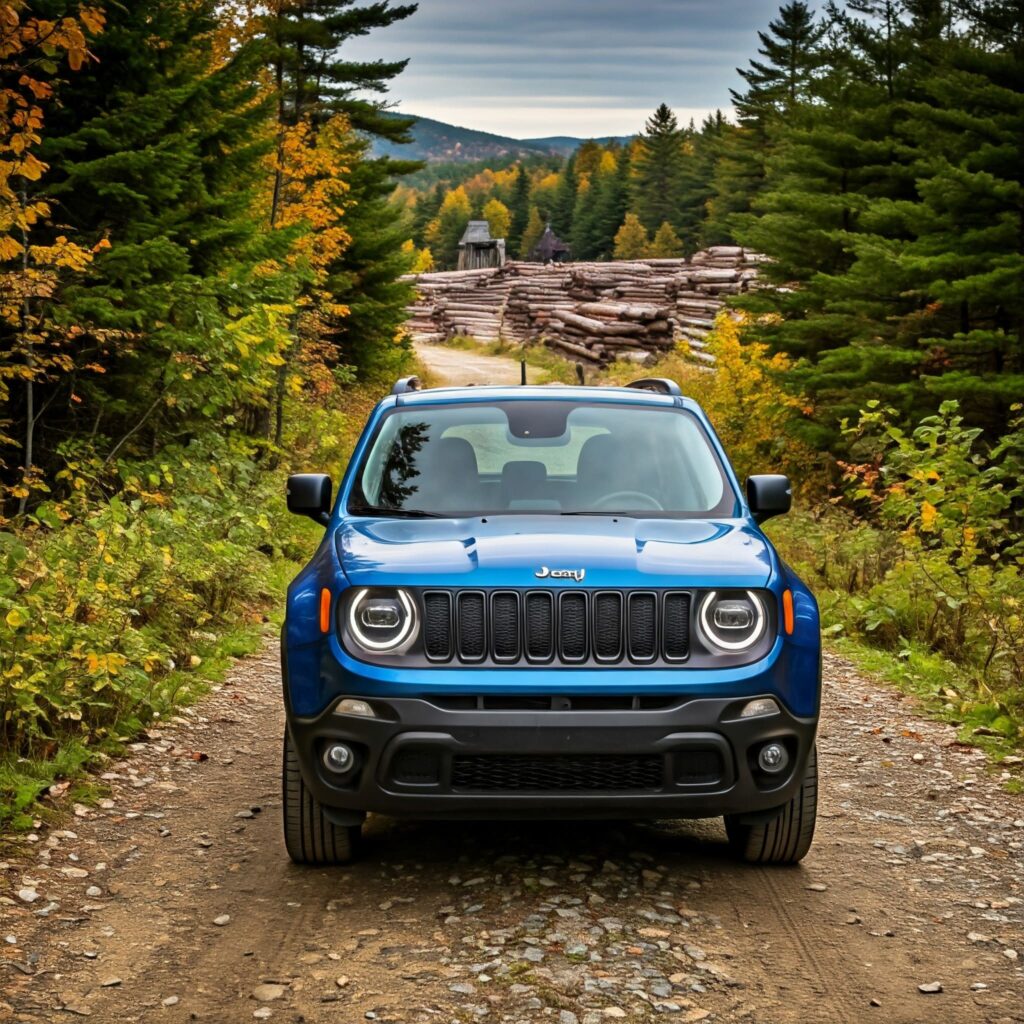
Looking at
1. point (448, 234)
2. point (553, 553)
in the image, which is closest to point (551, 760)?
point (553, 553)

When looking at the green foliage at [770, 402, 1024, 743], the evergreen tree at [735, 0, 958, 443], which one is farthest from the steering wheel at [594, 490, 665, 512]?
the evergreen tree at [735, 0, 958, 443]

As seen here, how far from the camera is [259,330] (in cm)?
1198

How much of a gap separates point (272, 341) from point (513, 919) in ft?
27.4

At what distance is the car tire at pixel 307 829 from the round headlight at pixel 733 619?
1695 mm

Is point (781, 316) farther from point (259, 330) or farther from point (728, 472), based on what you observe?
point (728, 472)

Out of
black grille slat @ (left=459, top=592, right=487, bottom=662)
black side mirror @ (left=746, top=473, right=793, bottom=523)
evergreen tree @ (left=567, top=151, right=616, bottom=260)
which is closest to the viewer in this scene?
black grille slat @ (left=459, top=592, right=487, bottom=662)

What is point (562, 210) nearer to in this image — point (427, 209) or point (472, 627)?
point (427, 209)

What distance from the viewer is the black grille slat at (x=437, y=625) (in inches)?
182

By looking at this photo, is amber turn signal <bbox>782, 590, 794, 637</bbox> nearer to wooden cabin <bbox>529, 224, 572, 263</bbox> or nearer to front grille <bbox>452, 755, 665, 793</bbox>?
front grille <bbox>452, 755, 665, 793</bbox>

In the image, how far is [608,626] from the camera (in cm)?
466

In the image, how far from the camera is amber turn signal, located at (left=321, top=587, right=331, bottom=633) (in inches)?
187

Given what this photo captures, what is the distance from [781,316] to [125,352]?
14338 mm

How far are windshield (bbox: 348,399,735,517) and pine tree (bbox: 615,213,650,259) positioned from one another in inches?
3006

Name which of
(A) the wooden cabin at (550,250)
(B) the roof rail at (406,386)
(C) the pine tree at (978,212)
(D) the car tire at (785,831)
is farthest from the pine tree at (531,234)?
(D) the car tire at (785,831)
